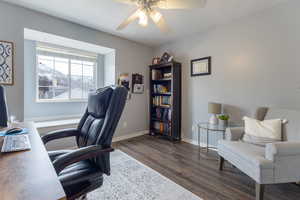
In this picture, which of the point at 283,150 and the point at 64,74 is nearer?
the point at 283,150

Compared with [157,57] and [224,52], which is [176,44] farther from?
[224,52]

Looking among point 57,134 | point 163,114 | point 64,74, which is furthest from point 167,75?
point 57,134

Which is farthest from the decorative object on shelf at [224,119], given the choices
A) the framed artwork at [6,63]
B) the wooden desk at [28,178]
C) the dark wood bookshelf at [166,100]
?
the framed artwork at [6,63]

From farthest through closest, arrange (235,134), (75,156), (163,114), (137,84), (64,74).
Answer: (137,84)
(163,114)
(64,74)
(235,134)
(75,156)

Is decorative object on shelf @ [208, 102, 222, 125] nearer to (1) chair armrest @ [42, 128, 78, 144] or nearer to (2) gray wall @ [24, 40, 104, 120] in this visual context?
(1) chair armrest @ [42, 128, 78, 144]

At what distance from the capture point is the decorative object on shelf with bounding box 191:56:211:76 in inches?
117

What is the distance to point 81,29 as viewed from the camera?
2879 millimetres

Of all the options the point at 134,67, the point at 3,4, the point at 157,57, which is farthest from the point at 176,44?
the point at 3,4

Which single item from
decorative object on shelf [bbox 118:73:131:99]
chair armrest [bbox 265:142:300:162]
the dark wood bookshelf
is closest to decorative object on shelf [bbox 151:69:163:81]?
the dark wood bookshelf

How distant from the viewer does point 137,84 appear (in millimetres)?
3762

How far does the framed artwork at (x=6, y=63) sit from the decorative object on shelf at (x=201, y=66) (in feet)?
10.3

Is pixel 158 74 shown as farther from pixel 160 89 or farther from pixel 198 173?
pixel 198 173

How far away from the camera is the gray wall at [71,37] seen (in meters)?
2.21

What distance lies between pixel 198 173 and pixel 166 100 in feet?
6.02
